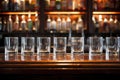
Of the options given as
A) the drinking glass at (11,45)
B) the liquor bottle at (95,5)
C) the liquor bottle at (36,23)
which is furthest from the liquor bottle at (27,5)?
the drinking glass at (11,45)

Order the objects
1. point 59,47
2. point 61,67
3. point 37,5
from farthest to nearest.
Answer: point 37,5
point 59,47
point 61,67

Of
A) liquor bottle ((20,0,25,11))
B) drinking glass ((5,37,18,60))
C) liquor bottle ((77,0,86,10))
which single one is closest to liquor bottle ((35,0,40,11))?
liquor bottle ((20,0,25,11))

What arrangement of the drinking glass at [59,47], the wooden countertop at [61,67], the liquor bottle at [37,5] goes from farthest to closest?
the liquor bottle at [37,5] < the drinking glass at [59,47] < the wooden countertop at [61,67]

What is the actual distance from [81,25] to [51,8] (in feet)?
1.70

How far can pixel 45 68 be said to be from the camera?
5.26 feet

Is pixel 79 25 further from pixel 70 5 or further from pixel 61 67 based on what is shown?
pixel 61 67

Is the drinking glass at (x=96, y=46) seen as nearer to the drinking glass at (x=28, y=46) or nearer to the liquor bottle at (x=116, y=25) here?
the drinking glass at (x=28, y=46)

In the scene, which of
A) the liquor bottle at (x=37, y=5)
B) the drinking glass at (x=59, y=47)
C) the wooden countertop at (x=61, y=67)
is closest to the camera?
the wooden countertop at (x=61, y=67)

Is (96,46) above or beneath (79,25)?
beneath


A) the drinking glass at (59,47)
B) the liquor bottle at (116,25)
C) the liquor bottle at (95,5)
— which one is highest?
the liquor bottle at (95,5)

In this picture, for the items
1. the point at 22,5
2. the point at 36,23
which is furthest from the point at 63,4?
the point at 22,5

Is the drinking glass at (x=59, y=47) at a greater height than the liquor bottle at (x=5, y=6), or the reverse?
the liquor bottle at (x=5, y=6)

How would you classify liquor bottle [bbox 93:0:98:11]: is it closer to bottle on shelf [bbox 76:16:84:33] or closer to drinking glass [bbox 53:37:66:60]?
bottle on shelf [bbox 76:16:84:33]

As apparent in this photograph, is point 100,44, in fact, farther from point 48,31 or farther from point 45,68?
point 48,31
